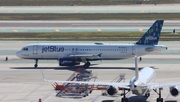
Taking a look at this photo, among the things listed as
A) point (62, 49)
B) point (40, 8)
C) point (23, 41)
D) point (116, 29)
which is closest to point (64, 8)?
point (40, 8)

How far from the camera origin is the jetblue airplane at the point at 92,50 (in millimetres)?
85188

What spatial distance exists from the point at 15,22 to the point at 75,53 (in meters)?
60.0

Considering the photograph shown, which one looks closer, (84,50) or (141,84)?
(141,84)

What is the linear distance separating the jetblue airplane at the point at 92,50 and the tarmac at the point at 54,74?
4.80ft

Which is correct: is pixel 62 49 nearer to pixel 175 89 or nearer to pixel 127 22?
pixel 175 89

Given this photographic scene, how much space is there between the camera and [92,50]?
281ft

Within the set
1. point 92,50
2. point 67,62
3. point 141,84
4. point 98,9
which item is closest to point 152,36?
point 92,50

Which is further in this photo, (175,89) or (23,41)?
(23,41)

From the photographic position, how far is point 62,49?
8612 cm

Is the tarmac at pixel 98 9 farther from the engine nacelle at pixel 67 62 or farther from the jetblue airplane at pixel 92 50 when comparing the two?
the engine nacelle at pixel 67 62

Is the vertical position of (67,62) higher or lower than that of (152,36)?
lower

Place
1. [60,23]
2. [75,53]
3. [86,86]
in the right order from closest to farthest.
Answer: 1. [86,86]
2. [75,53]
3. [60,23]

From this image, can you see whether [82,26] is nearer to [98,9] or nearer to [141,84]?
[98,9]

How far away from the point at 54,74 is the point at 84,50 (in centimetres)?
771
